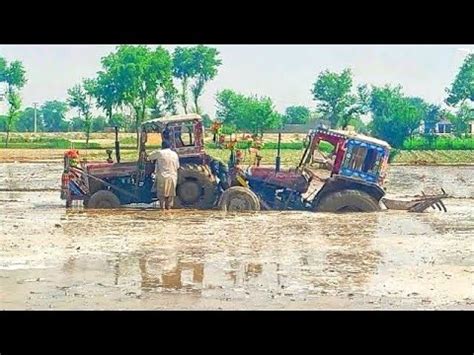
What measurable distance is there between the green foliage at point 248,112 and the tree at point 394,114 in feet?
5.19

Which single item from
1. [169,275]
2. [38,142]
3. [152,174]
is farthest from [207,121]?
[38,142]

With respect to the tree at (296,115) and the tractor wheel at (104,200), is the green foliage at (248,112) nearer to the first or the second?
Result: the tree at (296,115)

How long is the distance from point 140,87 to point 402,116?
430cm

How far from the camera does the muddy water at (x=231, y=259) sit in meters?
5.85

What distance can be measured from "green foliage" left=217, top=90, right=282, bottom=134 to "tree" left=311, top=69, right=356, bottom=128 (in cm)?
73

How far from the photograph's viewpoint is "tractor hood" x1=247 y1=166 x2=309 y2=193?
10.4 m

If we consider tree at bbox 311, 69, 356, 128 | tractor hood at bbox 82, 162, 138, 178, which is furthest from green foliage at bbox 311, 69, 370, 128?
tractor hood at bbox 82, 162, 138, 178

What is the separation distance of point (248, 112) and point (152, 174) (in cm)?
319

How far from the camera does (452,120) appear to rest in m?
14.0

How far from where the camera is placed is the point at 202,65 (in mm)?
12836

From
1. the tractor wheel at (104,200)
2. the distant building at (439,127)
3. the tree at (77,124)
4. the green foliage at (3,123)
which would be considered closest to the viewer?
the tractor wheel at (104,200)

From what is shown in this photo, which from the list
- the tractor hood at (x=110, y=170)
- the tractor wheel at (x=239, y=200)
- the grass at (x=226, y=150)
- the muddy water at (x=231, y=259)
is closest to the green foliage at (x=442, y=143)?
the grass at (x=226, y=150)

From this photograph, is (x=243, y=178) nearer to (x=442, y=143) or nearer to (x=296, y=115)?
(x=296, y=115)
